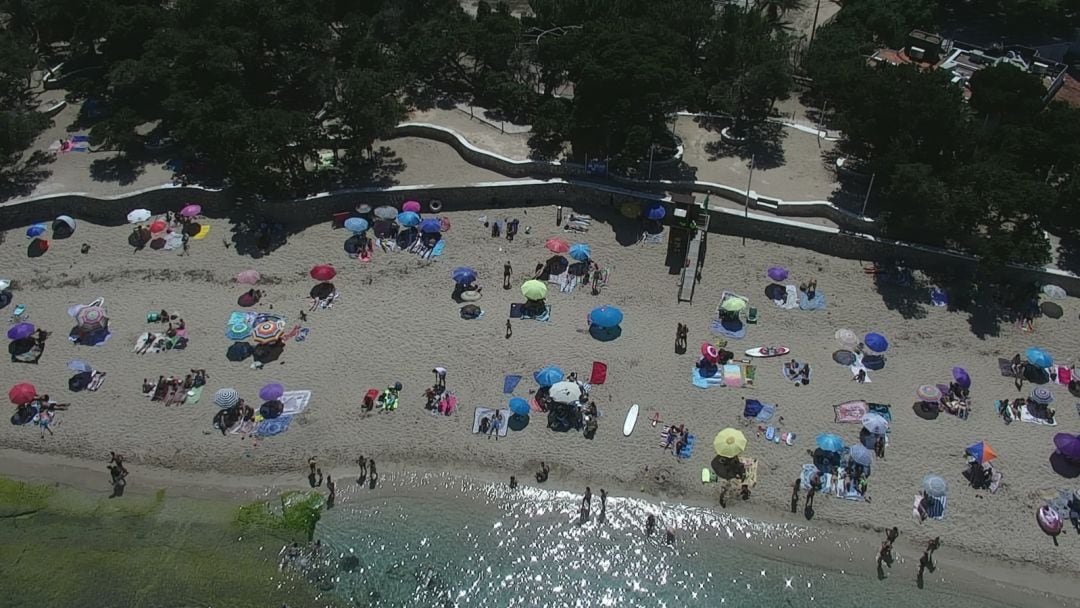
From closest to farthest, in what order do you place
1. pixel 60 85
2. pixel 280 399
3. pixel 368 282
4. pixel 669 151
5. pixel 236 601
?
1. pixel 236 601
2. pixel 280 399
3. pixel 368 282
4. pixel 669 151
5. pixel 60 85

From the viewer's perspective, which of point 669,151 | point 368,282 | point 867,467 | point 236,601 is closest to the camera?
point 236,601

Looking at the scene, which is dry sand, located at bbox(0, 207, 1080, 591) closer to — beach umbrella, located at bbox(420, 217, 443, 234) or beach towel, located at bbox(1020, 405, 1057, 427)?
beach towel, located at bbox(1020, 405, 1057, 427)

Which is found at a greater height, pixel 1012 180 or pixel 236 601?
pixel 1012 180

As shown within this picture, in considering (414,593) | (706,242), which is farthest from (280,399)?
(706,242)

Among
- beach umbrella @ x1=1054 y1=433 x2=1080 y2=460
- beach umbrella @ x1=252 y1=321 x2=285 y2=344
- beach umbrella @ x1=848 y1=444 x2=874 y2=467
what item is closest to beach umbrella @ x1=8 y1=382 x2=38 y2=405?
beach umbrella @ x1=252 y1=321 x2=285 y2=344

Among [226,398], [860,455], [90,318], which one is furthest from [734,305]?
[90,318]

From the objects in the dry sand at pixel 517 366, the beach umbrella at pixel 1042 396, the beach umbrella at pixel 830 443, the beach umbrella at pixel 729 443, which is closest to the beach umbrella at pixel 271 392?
the dry sand at pixel 517 366

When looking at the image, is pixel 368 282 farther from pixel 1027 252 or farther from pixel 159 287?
pixel 1027 252
